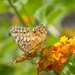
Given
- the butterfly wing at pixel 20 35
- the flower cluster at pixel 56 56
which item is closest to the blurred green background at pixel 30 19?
the flower cluster at pixel 56 56

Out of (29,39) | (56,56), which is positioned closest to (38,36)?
(29,39)

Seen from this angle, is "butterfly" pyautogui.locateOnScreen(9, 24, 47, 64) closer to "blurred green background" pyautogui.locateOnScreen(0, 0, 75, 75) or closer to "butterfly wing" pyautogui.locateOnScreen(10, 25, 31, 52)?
"butterfly wing" pyautogui.locateOnScreen(10, 25, 31, 52)

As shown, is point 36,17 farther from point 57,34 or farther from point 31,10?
point 57,34

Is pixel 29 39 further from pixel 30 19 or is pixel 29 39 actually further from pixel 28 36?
pixel 30 19

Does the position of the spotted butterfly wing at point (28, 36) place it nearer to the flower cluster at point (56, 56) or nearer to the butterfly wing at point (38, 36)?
the butterfly wing at point (38, 36)

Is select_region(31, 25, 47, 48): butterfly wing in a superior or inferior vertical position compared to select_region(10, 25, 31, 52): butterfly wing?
inferior

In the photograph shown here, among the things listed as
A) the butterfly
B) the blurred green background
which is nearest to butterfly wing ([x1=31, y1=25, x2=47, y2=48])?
the butterfly

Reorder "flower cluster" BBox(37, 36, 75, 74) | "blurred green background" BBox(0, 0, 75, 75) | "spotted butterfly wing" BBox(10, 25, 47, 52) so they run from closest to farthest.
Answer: "flower cluster" BBox(37, 36, 75, 74) → "spotted butterfly wing" BBox(10, 25, 47, 52) → "blurred green background" BBox(0, 0, 75, 75)
